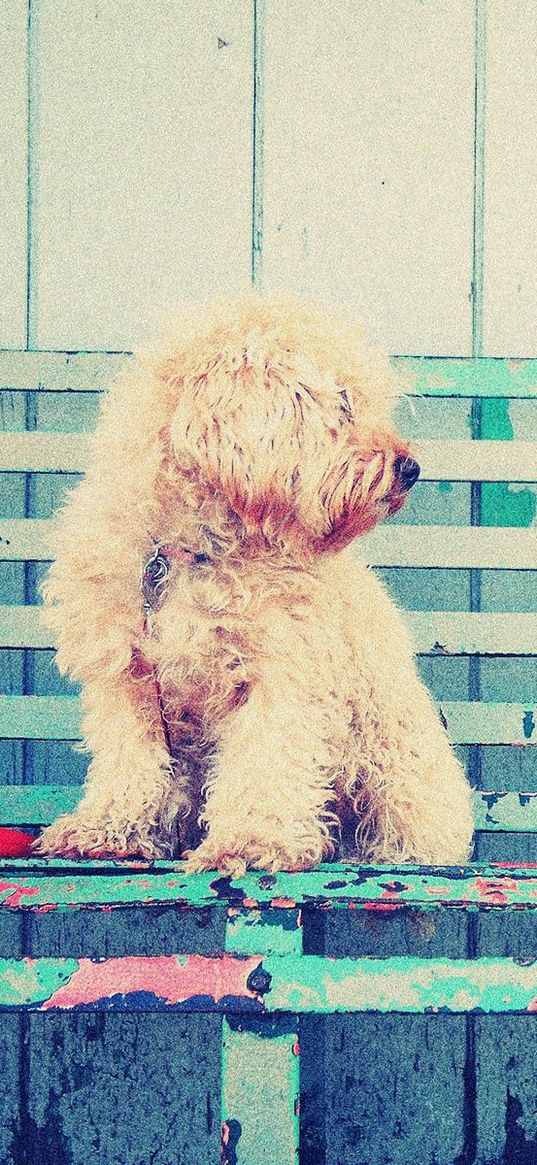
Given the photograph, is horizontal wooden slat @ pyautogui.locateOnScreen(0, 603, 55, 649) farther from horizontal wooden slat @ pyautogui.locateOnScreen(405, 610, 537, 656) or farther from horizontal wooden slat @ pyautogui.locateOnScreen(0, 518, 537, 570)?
horizontal wooden slat @ pyautogui.locateOnScreen(405, 610, 537, 656)

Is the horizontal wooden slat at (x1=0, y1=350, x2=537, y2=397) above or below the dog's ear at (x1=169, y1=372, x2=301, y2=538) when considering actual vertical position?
above

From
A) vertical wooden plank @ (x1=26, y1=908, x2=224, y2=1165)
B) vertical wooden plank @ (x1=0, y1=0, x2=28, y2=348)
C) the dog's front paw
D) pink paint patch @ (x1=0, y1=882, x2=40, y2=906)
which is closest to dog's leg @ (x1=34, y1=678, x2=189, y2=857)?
the dog's front paw

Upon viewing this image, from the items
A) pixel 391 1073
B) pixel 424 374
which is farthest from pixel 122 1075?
pixel 424 374

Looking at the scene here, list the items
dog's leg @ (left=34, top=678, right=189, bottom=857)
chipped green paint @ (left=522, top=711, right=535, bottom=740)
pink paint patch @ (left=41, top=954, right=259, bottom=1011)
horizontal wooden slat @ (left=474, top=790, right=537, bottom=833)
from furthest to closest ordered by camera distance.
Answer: chipped green paint @ (left=522, top=711, right=535, bottom=740) → horizontal wooden slat @ (left=474, top=790, right=537, bottom=833) → dog's leg @ (left=34, top=678, right=189, bottom=857) → pink paint patch @ (left=41, top=954, right=259, bottom=1011)

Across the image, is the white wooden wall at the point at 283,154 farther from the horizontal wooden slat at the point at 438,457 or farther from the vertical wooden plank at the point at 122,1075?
the vertical wooden plank at the point at 122,1075

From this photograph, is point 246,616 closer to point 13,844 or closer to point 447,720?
point 13,844

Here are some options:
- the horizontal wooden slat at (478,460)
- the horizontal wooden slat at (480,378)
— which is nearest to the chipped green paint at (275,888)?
the horizontal wooden slat at (478,460)

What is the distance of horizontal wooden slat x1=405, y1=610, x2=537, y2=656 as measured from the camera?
2.02m

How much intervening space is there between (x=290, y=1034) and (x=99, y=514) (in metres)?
0.79

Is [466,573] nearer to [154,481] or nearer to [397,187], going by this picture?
[397,187]

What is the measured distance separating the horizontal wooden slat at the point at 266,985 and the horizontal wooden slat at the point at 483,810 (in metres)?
0.85

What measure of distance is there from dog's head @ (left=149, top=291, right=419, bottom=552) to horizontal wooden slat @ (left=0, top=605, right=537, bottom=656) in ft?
1.86

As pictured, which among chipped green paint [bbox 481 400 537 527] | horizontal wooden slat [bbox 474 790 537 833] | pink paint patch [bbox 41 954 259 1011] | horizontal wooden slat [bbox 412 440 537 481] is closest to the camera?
pink paint patch [bbox 41 954 259 1011]

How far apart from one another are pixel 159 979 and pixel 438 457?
4.33ft
